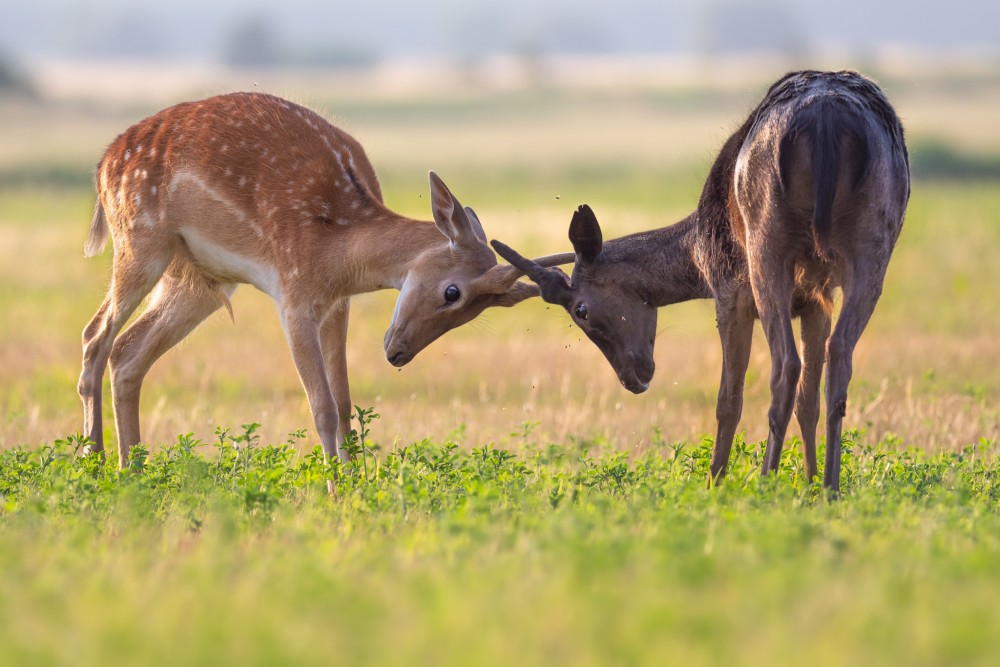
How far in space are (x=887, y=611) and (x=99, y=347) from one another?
6315 millimetres

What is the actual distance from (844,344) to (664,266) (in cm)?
190

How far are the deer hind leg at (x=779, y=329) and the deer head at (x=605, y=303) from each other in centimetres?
128

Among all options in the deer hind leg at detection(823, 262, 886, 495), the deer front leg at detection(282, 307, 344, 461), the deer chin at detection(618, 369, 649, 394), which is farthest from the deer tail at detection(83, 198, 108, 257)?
the deer hind leg at detection(823, 262, 886, 495)

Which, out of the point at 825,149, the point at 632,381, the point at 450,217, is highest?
the point at 825,149

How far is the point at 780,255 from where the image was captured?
25.8ft

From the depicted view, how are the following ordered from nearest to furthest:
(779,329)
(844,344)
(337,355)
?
(844,344)
(779,329)
(337,355)

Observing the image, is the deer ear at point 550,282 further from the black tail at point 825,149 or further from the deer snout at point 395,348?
the black tail at point 825,149

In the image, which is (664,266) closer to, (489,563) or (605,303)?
(605,303)

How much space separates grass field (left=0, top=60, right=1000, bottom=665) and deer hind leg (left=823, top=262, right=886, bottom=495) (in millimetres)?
285

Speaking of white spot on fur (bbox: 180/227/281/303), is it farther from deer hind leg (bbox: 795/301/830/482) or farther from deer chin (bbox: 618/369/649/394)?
deer hind leg (bbox: 795/301/830/482)

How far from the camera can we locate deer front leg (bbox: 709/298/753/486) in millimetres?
8586

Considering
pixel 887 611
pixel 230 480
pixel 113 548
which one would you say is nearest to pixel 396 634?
pixel 887 611

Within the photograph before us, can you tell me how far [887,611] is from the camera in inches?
193

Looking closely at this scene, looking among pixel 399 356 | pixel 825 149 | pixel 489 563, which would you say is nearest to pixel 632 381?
pixel 399 356
